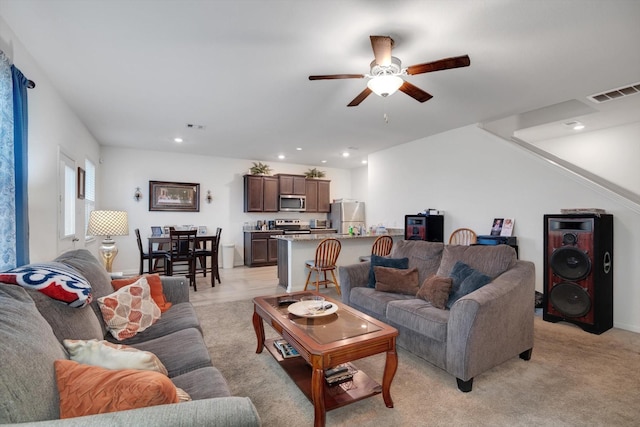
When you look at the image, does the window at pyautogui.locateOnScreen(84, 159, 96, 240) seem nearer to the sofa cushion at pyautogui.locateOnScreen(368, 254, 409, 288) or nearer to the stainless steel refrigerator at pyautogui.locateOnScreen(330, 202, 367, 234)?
the sofa cushion at pyautogui.locateOnScreen(368, 254, 409, 288)

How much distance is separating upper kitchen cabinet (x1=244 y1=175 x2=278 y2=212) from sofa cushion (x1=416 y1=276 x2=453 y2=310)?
535cm

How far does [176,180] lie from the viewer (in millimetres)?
6902

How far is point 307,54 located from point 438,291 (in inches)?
92.9

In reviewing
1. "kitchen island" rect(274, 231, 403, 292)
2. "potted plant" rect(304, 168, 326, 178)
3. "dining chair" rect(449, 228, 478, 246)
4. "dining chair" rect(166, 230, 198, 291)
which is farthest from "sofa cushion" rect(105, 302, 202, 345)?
"potted plant" rect(304, 168, 326, 178)

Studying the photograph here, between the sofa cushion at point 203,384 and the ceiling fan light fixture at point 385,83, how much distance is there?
2.28m

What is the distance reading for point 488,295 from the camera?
2172 millimetres

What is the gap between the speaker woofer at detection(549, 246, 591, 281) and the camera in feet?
10.7

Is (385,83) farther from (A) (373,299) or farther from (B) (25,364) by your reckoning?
(B) (25,364)

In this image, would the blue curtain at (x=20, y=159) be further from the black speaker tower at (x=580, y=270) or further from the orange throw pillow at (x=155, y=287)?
the black speaker tower at (x=580, y=270)

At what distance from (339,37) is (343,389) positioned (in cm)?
258

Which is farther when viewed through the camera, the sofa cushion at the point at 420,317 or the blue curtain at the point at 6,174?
the sofa cushion at the point at 420,317

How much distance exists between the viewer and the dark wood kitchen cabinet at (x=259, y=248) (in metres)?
7.17

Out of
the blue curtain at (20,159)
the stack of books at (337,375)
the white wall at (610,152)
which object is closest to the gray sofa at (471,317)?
the stack of books at (337,375)


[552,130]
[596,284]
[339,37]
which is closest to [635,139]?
[552,130]
